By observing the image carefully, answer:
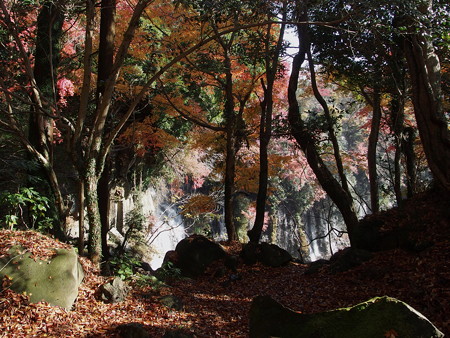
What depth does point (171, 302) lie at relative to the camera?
6434 mm

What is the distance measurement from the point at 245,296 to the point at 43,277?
4481 millimetres

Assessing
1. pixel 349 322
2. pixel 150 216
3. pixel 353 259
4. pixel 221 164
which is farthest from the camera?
pixel 150 216

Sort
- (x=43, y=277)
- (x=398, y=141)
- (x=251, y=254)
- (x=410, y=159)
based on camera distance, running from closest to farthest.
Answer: (x=43, y=277), (x=398, y=141), (x=410, y=159), (x=251, y=254)

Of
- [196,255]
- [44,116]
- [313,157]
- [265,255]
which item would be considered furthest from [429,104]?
[44,116]

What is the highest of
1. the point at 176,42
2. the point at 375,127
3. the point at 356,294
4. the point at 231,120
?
the point at 176,42

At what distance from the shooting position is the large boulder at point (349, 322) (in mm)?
3125

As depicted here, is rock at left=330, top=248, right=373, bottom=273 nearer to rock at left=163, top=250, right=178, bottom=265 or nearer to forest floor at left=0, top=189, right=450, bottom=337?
forest floor at left=0, top=189, right=450, bottom=337

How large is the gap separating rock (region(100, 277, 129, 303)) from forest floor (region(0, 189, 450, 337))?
0.35ft

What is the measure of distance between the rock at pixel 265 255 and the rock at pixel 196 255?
0.72 m

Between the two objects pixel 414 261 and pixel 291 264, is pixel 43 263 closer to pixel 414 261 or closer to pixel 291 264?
pixel 414 261

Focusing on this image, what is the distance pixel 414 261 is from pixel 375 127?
5170mm

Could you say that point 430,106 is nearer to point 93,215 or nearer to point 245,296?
point 245,296

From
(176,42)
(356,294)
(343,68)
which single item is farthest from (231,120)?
(356,294)

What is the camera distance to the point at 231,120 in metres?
12.4
